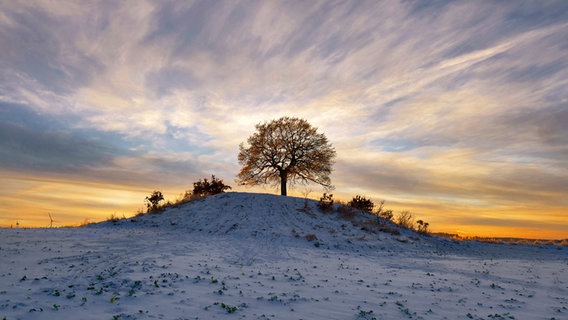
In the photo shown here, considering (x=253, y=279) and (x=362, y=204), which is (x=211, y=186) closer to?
(x=362, y=204)

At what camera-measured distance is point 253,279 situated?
35.2 feet

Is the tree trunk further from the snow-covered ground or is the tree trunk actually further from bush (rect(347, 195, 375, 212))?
the snow-covered ground

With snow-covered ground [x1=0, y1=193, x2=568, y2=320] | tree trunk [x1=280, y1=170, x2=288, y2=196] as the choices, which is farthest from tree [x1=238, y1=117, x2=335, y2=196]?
snow-covered ground [x1=0, y1=193, x2=568, y2=320]

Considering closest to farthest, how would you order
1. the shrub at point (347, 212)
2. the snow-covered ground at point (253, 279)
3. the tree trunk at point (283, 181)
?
the snow-covered ground at point (253, 279) < the shrub at point (347, 212) < the tree trunk at point (283, 181)

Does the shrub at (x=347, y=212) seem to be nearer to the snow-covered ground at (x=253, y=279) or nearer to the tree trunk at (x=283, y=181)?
the snow-covered ground at (x=253, y=279)

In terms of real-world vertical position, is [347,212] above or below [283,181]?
below

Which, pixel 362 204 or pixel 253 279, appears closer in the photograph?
pixel 253 279

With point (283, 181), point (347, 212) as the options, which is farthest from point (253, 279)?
point (283, 181)

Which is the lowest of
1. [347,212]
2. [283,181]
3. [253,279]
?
[253,279]

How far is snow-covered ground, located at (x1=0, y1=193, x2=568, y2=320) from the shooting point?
7977mm

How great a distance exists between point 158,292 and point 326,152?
3104 centimetres

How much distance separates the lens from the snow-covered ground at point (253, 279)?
7.98m

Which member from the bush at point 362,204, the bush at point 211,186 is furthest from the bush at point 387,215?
the bush at point 211,186

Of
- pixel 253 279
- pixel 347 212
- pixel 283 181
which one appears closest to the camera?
pixel 253 279
